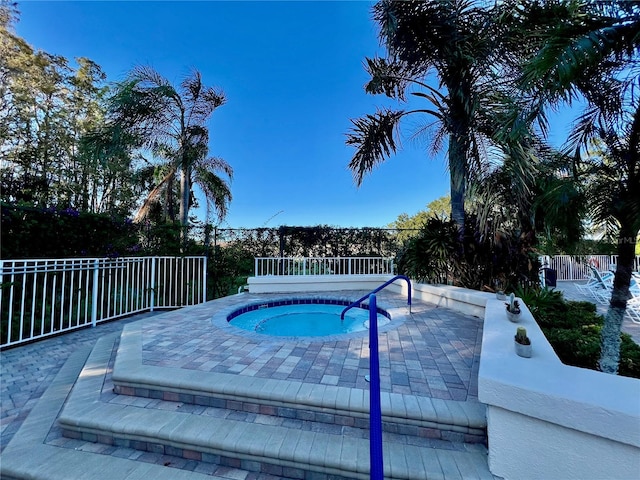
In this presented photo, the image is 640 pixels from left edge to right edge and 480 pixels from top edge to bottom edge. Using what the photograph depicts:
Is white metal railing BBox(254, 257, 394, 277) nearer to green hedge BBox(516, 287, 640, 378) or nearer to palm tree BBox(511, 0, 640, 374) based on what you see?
green hedge BBox(516, 287, 640, 378)

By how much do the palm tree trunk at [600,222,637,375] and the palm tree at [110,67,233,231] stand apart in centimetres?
829

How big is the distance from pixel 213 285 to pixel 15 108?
36.2ft

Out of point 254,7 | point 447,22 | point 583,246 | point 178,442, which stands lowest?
point 178,442

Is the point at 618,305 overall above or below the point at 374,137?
below

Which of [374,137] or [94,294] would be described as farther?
[374,137]

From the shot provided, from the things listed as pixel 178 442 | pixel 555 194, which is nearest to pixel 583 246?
pixel 555 194

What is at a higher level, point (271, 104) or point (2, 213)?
point (271, 104)

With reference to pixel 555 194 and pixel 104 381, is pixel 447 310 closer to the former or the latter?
pixel 555 194

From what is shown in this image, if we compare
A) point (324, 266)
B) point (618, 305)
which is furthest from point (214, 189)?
point (618, 305)

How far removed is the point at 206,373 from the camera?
2.66 m

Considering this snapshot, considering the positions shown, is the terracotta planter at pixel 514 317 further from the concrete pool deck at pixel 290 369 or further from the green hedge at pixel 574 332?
the green hedge at pixel 574 332

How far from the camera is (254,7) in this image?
7.46 metres

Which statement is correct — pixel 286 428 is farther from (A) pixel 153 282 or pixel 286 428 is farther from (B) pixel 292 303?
(A) pixel 153 282

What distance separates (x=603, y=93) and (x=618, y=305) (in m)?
2.35
